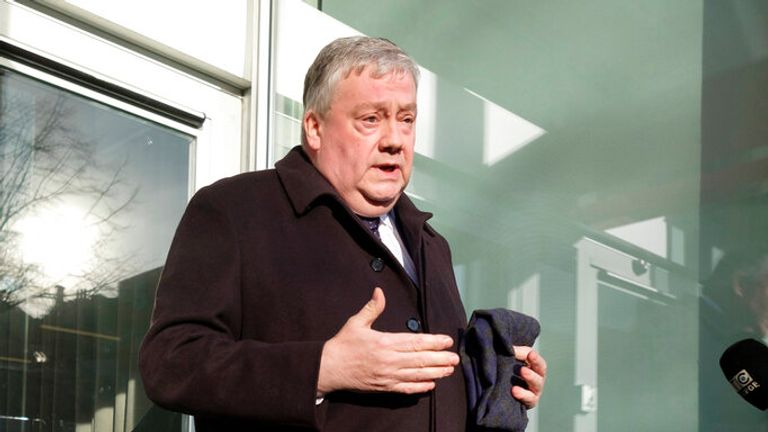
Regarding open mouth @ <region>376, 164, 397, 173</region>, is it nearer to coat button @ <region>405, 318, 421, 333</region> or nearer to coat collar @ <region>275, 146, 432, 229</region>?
coat collar @ <region>275, 146, 432, 229</region>

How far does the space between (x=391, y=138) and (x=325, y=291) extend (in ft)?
1.11

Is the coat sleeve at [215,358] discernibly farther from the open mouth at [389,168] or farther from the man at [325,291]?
the open mouth at [389,168]

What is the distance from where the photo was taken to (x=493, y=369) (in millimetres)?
1882

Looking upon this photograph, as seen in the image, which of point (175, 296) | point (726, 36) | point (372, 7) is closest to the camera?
point (175, 296)

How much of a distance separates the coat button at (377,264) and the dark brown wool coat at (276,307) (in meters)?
0.01

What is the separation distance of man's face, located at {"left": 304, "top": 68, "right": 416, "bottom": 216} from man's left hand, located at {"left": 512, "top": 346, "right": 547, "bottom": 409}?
381 mm

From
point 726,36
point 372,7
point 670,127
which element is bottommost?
point 670,127

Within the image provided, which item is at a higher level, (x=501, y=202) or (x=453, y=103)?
(x=453, y=103)

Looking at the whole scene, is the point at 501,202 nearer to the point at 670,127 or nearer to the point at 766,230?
the point at 670,127

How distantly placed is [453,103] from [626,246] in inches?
35.9

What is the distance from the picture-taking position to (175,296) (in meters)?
1.71

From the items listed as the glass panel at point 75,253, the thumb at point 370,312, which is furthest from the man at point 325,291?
the glass panel at point 75,253

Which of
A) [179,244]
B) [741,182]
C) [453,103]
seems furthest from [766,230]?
[179,244]

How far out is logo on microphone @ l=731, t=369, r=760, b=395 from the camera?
2.09 meters
